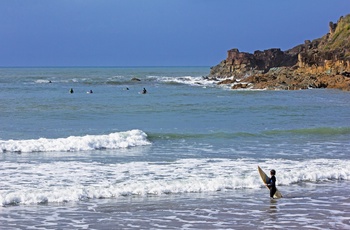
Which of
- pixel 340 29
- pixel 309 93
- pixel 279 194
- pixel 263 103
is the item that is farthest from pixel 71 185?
pixel 340 29

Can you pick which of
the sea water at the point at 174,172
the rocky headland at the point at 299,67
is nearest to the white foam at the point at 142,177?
the sea water at the point at 174,172

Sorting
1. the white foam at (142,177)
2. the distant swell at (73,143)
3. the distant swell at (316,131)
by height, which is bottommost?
the white foam at (142,177)

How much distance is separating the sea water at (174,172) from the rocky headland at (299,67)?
25.1 metres

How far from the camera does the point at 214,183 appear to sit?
14531 millimetres

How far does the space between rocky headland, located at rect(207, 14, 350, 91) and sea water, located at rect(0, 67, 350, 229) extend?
82.3 ft

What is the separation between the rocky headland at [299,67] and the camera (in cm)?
5669

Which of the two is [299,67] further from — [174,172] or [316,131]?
[174,172]

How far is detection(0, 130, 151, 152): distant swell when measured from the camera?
2035 cm

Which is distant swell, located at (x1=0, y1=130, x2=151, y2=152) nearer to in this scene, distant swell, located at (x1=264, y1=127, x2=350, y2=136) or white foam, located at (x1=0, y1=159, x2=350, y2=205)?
white foam, located at (x1=0, y1=159, x2=350, y2=205)

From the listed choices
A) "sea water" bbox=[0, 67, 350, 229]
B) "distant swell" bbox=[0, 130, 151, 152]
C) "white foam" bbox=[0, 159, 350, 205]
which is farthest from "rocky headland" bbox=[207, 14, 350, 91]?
"white foam" bbox=[0, 159, 350, 205]

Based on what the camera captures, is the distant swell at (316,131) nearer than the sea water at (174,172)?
No

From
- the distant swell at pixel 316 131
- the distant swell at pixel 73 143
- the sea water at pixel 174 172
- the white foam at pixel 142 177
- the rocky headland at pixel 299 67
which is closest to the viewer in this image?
the sea water at pixel 174 172

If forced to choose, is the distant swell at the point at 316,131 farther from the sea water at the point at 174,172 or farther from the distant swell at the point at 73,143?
the distant swell at the point at 73,143

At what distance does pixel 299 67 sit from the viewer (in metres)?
69.9
